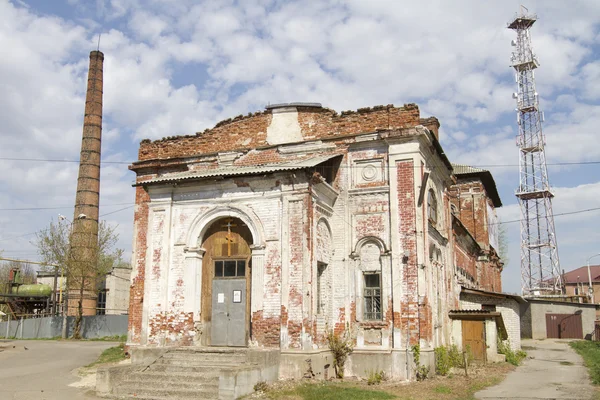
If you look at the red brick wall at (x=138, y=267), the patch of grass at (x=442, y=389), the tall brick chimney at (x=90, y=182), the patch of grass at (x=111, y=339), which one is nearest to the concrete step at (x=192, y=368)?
the red brick wall at (x=138, y=267)

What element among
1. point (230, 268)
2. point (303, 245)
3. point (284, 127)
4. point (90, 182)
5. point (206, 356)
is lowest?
point (206, 356)

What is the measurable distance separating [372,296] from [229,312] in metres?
4.00

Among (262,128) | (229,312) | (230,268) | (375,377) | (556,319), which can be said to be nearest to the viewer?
(375,377)

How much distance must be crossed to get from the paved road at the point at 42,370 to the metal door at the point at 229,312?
3.49 metres

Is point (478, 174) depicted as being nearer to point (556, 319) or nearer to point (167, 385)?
point (556, 319)

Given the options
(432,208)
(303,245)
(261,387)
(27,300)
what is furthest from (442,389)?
(27,300)

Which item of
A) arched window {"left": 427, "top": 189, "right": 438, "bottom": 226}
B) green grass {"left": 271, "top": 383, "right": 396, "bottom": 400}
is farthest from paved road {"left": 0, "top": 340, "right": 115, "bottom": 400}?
arched window {"left": 427, "top": 189, "right": 438, "bottom": 226}

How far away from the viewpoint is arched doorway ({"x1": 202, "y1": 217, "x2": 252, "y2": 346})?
48.6ft

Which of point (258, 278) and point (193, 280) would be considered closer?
point (258, 278)

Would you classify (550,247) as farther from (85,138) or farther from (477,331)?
(85,138)

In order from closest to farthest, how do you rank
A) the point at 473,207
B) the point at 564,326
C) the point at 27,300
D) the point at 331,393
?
the point at 331,393 → the point at 473,207 → the point at 27,300 → the point at 564,326

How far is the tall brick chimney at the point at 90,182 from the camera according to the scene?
115 feet

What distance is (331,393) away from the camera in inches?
456

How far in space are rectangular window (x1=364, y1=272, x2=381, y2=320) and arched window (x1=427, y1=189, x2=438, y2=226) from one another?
8.34ft
